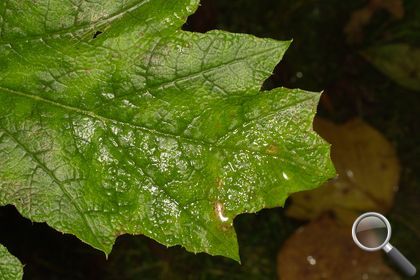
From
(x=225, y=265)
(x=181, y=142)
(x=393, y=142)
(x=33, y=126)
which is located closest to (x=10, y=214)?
(x=225, y=265)

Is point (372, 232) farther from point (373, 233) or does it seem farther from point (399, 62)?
point (399, 62)

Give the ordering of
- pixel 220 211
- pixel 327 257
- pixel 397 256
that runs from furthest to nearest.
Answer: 1. pixel 327 257
2. pixel 397 256
3. pixel 220 211

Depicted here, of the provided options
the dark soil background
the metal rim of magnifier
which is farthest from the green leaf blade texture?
the dark soil background

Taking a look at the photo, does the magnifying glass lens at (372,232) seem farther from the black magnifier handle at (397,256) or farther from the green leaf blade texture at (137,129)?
the green leaf blade texture at (137,129)

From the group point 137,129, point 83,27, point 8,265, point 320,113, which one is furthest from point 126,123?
point 320,113

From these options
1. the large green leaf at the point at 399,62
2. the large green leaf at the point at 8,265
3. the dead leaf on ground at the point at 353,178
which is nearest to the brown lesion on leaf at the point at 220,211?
the large green leaf at the point at 8,265

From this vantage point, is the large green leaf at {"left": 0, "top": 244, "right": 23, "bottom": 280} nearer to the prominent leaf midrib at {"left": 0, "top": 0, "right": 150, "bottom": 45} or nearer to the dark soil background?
the prominent leaf midrib at {"left": 0, "top": 0, "right": 150, "bottom": 45}
